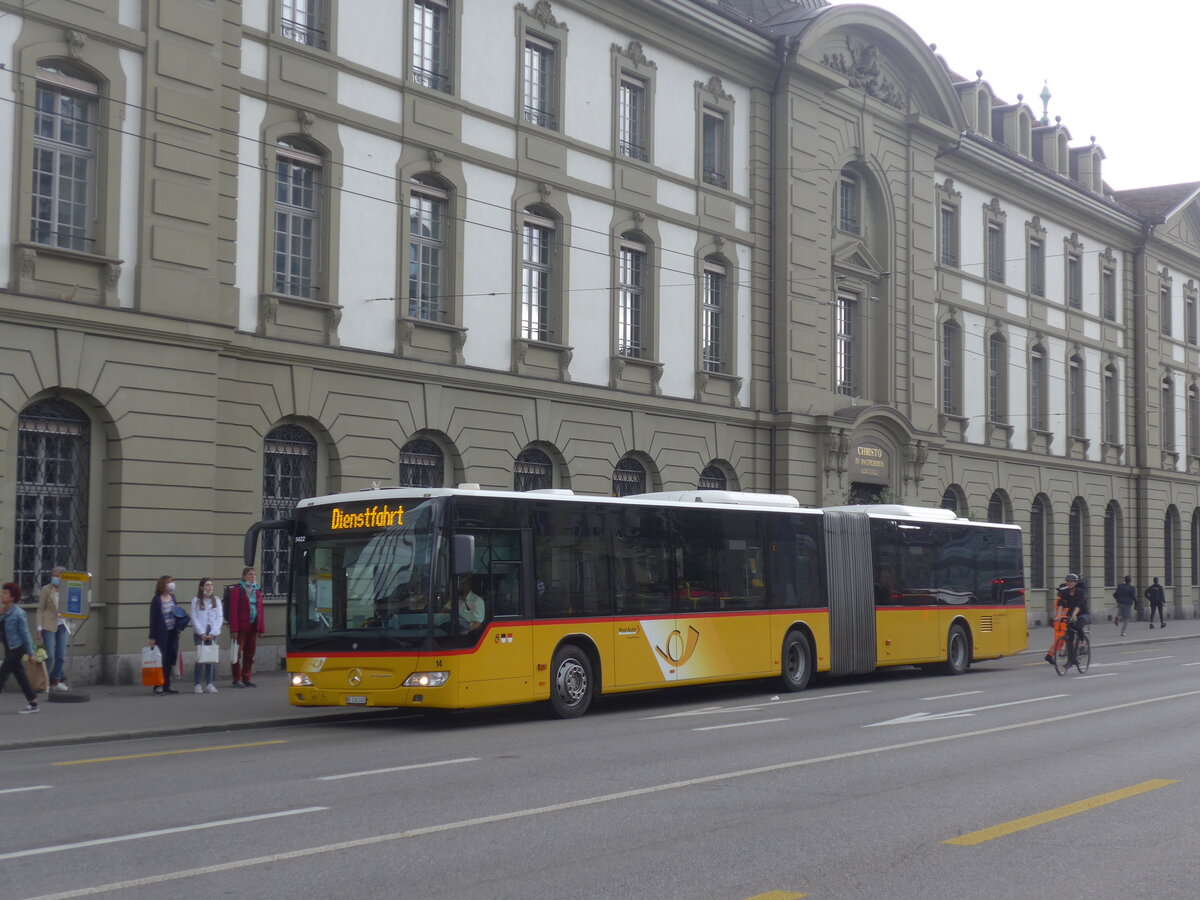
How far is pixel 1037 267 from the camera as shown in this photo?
4706 centimetres

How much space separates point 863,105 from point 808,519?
57.7ft

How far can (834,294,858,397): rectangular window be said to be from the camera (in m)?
37.5

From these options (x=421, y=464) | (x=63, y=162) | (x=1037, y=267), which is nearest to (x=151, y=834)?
(x=63, y=162)

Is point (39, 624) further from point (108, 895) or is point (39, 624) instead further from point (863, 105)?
point (863, 105)

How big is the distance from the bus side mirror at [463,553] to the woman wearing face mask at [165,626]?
5.86 metres

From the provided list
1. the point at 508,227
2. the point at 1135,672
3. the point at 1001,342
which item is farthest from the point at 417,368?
the point at 1001,342

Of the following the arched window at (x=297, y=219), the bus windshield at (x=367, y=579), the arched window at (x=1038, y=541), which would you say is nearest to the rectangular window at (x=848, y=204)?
the arched window at (x=1038, y=541)

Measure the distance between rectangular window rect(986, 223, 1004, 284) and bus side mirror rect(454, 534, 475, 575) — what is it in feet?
104

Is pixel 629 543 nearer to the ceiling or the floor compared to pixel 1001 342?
nearer to the floor

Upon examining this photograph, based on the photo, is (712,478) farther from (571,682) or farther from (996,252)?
(996,252)

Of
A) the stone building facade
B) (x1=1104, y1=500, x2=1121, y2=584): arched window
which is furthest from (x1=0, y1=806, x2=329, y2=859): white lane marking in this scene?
(x1=1104, y1=500, x2=1121, y2=584): arched window

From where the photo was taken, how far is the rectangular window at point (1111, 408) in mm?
51500

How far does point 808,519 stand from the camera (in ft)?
74.9

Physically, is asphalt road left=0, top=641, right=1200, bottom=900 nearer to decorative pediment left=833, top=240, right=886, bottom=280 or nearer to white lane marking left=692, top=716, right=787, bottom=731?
white lane marking left=692, top=716, right=787, bottom=731
